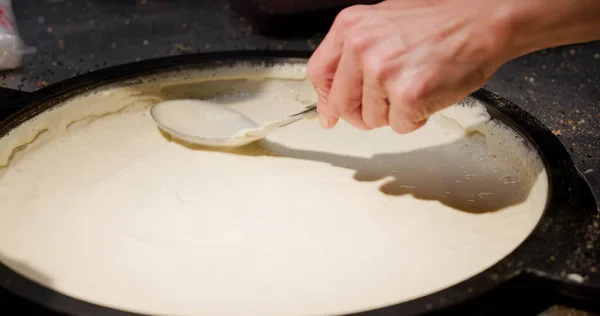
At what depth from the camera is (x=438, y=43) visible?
806 millimetres

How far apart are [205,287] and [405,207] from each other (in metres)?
0.41

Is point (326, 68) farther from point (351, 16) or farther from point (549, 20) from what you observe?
point (549, 20)

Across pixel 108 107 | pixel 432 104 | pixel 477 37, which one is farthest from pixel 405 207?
pixel 108 107

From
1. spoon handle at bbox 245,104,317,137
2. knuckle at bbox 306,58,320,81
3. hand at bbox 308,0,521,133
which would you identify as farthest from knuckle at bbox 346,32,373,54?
spoon handle at bbox 245,104,317,137

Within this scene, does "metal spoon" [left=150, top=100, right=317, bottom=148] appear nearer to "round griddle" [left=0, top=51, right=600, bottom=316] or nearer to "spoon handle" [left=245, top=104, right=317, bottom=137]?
"spoon handle" [left=245, top=104, right=317, bottom=137]

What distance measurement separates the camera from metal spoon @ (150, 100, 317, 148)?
3.93ft

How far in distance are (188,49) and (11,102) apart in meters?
0.68

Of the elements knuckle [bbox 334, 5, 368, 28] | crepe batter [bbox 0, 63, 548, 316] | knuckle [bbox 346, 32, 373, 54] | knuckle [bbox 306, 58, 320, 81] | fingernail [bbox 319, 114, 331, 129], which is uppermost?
knuckle [bbox 334, 5, 368, 28]

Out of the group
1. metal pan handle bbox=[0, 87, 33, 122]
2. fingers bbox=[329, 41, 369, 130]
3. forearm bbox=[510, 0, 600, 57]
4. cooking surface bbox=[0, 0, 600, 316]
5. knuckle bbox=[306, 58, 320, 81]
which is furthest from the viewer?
cooking surface bbox=[0, 0, 600, 316]

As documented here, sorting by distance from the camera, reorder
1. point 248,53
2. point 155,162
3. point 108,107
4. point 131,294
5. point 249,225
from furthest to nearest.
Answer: point 248,53 → point 108,107 → point 155,162 → point 249,225 → point 131,294

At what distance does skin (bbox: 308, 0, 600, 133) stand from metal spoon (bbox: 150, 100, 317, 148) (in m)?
0.35

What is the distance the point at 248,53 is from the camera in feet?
4.69

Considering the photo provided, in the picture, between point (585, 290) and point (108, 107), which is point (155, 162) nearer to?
point (108, 107)

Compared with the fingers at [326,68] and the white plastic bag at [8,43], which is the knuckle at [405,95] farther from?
the white plastic bag at [8,43]
